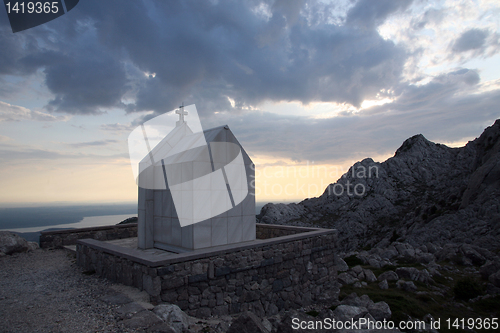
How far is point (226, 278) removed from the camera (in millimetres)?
7070

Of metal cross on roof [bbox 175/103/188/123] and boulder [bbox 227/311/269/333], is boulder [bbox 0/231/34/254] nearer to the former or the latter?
metal cross on roof [bbox 175/103/188/123]

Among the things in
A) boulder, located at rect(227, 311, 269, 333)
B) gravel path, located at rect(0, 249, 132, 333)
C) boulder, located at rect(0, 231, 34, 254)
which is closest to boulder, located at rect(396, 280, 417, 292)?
boulder, located at rect(227, 311, 269, 333)

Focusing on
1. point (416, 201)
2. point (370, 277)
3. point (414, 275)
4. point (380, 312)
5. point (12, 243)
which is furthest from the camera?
point (416, 201)

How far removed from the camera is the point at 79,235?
12.2 m

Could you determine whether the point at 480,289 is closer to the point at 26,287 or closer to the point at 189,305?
the point at 189,305

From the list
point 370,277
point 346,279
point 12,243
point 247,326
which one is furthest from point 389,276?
point 12,243

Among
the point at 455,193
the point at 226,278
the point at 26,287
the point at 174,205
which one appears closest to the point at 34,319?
the point at 26,287

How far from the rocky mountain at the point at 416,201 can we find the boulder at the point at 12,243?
22.3 m

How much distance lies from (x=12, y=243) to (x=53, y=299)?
6979mm

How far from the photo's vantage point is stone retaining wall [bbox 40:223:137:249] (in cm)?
1181

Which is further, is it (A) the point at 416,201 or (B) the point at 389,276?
(A) the point at 416,201

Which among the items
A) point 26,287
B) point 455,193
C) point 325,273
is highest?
point 455,193

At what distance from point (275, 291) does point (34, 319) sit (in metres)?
5.70

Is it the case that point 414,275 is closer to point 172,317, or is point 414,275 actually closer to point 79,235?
point 172,317
